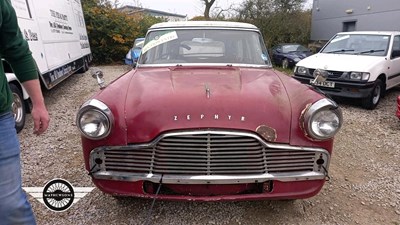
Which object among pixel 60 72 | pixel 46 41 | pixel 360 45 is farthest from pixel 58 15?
pixel 360 45

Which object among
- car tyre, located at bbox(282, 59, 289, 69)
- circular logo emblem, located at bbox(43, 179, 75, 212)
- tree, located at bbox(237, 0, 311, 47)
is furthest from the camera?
tree, located at bbox(237, 0, 311, 47)

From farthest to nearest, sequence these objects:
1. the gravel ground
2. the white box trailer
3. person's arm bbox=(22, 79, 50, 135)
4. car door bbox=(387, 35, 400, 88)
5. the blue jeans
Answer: car door bbox=(387, 35, 400, 88) → the white box trailer → the gravel ground → person's arm bbox=(22, 79, 50, 135) → the blue jeans

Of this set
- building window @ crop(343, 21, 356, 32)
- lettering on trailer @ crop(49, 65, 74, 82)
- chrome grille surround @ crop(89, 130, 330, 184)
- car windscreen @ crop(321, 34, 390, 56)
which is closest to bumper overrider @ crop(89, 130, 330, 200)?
chrome grille surround @ crop(89, 130, 330, 184)

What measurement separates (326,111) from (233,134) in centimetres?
77

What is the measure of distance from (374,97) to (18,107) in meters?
6.99

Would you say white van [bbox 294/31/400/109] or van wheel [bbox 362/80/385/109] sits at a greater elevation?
white van [bbox 294/31/400/109]

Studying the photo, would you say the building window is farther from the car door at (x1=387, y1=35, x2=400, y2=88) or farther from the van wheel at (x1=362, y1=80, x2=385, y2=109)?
the van wheel at (x1=362, y1=80, x2=385, y2=109)

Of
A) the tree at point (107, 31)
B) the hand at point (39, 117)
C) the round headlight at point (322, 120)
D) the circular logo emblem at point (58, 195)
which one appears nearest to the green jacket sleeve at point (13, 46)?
the hand at point (39, 117)

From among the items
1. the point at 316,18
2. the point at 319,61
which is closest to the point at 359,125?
the point at 319,61

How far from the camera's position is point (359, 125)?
5.54 meters

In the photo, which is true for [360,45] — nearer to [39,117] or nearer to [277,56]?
[39,117]

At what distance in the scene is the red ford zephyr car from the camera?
2211 mm

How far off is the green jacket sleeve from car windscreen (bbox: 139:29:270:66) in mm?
1888

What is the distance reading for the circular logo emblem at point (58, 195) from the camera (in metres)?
2.56
